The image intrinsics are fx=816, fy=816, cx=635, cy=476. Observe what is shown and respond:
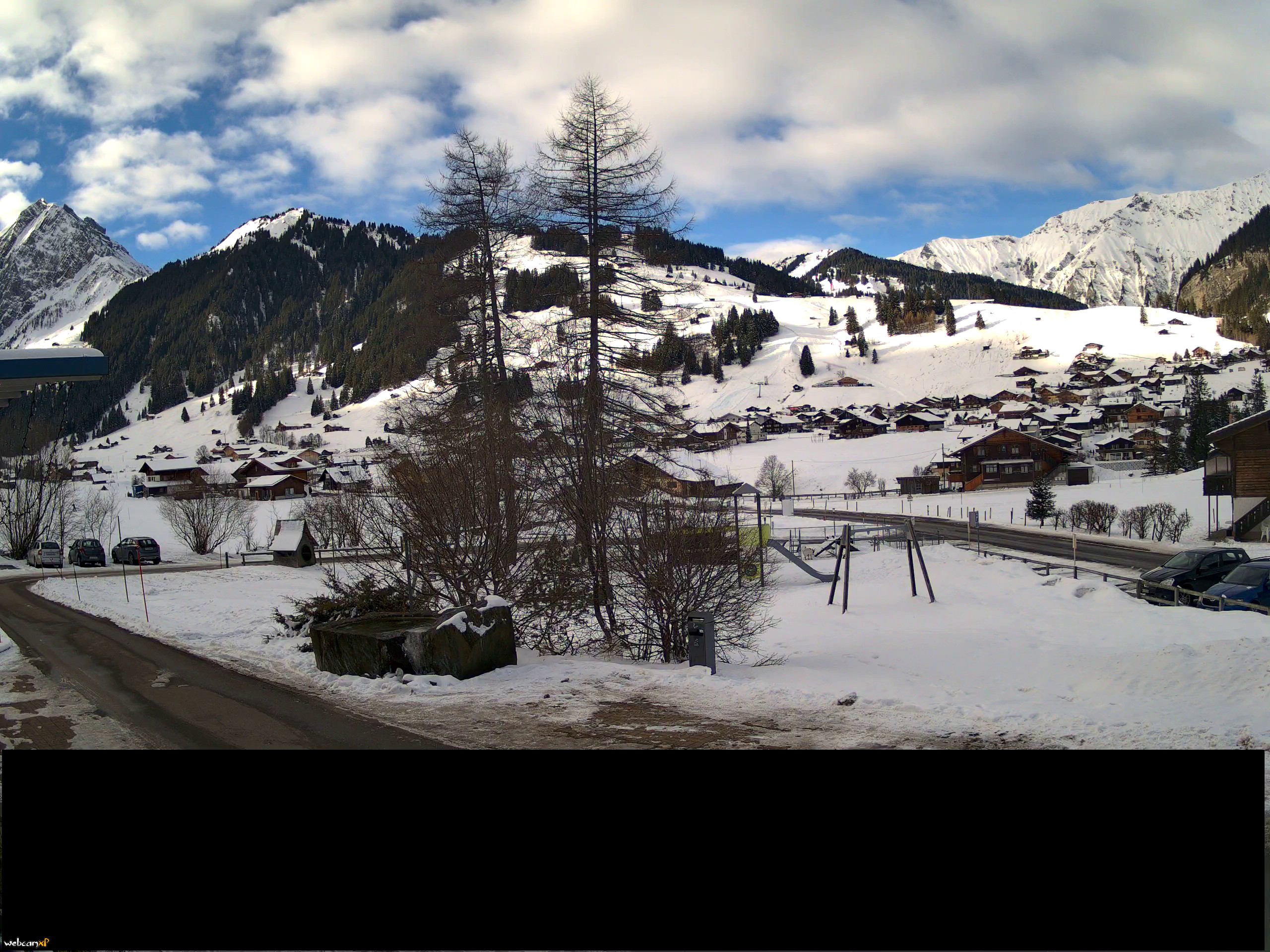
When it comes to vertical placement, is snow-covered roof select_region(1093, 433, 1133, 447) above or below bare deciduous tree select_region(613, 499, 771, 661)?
above

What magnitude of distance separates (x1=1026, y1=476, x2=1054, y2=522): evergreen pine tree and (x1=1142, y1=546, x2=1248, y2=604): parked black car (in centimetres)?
3325

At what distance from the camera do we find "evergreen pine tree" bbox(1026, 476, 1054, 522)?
183ft

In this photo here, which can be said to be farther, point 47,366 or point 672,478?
point 672,478

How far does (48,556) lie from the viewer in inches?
1686

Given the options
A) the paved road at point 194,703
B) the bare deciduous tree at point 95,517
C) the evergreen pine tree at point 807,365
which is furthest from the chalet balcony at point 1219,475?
the evergreen pine tree at point 807,365

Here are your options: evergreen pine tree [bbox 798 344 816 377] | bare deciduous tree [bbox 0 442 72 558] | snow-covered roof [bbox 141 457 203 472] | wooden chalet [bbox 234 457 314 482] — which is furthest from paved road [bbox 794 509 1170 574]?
evergreen pine tree [bbox 798 344 816 377]

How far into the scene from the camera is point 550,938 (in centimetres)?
423

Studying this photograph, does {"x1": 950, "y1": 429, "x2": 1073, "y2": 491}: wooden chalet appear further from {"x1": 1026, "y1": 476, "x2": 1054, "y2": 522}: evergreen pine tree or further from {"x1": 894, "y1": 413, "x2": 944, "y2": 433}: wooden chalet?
{"x1": 894, "y1": 413, "x2": 944, "y2": 433}: wooden chalet

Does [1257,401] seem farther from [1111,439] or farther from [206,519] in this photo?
[206,519]

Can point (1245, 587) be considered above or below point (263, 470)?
below

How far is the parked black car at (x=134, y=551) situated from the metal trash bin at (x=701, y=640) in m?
40.5

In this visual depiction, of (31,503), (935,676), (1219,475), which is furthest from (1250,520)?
(31,503)

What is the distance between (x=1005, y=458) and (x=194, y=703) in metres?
92.4

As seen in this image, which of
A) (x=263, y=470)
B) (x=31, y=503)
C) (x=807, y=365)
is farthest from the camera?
(x=807, y=365)
